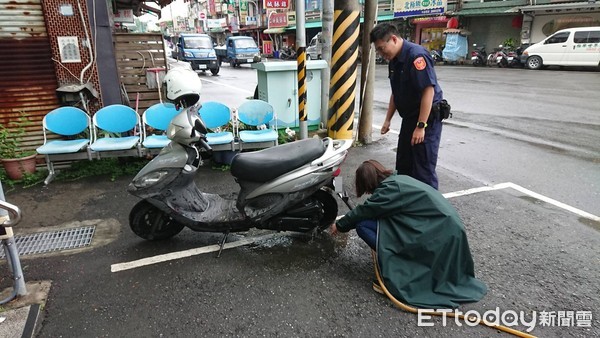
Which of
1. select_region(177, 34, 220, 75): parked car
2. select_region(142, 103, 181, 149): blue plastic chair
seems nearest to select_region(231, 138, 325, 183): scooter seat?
select_region(142, 103, 181, 149): blue plastic chair

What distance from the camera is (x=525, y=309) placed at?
8.93 feet

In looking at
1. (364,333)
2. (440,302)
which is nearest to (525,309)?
(440,302)

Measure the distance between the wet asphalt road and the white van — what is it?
49.7 feet

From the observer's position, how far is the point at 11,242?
2.75 m

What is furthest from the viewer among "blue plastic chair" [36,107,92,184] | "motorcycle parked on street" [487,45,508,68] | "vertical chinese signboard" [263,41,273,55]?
"vertical chinese signboard" [263,41,273,55]

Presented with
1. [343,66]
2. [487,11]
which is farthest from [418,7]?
[343,66]

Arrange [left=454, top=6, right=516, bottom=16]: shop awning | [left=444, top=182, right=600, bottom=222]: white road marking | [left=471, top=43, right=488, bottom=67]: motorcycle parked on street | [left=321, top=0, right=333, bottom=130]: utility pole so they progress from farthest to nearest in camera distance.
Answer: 1. [left=471, top=43, right=488, bottom=67]: motorcycle parked on street
2. [left=454, top=6, right=516, bottom=16]: shop awning
3. [left=321, top=0, right=333, bottom=130]: utility pole
4. [left=444, top=182, right=600, bottom=222]: white road marking

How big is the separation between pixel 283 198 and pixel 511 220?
2.38m

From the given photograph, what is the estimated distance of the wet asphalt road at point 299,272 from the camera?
104 inches

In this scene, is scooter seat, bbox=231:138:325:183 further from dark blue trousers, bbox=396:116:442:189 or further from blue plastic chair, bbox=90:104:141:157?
blue plastic chair, bbox=90:104:141:157

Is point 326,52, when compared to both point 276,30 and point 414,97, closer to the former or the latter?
point 414,97

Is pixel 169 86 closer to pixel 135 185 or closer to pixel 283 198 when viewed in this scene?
pixel 135 185

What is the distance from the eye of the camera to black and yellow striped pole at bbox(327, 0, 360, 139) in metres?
6.11

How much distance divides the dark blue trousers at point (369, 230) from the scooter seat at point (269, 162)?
699 mm
